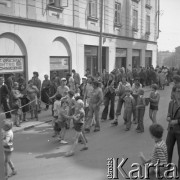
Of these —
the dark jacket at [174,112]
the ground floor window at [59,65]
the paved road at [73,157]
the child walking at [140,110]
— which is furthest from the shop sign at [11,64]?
the dark jacket at [174,112]

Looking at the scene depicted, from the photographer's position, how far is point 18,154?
755 centimetres

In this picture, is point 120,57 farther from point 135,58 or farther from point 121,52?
point 135,58

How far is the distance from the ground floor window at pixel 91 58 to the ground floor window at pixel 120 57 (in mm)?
3710

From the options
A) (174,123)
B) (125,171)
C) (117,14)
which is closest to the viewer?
(174,123)

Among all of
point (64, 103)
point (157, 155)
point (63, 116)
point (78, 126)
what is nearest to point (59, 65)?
point (64, 103)

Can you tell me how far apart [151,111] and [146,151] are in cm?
270

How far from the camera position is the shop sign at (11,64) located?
13672 mm

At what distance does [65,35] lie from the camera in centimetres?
1778

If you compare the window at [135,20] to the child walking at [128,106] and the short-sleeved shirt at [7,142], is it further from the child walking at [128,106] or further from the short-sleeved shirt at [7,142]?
the short-sleeved shirt at [7,142]

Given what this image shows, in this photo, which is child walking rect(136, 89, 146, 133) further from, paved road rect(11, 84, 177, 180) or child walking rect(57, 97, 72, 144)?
child walking rect(57, 97, 72, 144)

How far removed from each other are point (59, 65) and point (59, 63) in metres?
0.12

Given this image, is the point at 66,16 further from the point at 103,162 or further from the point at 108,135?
the point at 103,162

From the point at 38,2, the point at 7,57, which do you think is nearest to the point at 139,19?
the point at 38,2

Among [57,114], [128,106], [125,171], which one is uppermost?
[128,106]
